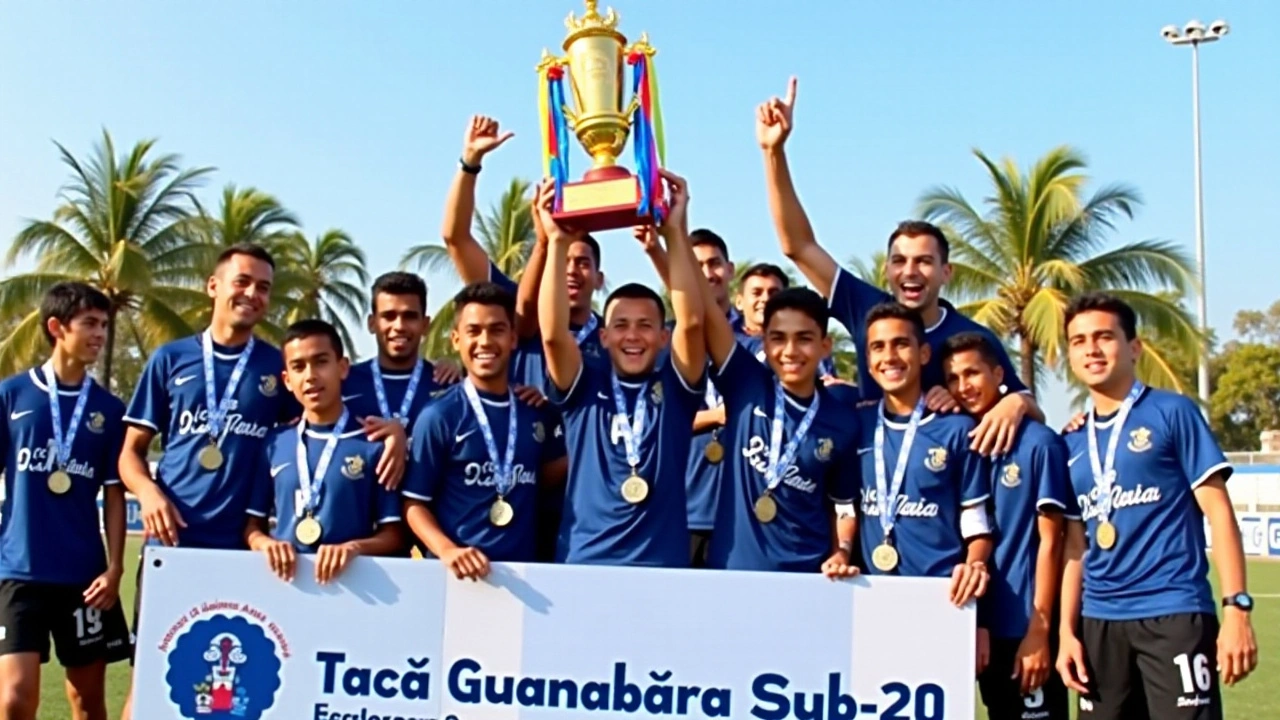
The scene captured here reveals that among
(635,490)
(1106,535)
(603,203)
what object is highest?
(603,203)

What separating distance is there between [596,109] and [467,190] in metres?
0.70

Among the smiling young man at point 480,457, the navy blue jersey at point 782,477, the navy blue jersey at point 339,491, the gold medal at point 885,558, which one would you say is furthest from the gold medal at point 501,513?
the gold medal at point 885,558

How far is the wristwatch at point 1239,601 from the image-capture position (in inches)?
161

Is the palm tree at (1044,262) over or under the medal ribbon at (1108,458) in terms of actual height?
over

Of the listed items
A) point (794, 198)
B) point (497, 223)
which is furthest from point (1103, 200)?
point (794, 198)

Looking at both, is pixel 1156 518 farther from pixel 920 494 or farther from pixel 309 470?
pixel 309 470

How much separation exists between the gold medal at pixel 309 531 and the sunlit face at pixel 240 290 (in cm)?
100

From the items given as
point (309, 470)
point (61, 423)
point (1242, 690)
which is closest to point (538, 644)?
point (309, 470)

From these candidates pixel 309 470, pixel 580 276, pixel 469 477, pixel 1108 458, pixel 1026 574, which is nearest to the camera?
pixel 1108 458

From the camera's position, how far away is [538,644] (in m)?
4.29

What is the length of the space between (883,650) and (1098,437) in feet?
3.88

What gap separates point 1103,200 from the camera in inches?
918

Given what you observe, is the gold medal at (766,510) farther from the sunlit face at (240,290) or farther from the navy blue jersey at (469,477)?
the sunlit face at (240,290)

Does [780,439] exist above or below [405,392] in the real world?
below
